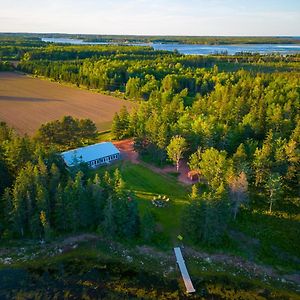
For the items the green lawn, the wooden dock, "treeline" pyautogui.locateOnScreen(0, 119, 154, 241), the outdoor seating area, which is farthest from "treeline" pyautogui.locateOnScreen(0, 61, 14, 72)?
Result: the wooden dock

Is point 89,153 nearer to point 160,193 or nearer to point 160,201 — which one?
point 160,193

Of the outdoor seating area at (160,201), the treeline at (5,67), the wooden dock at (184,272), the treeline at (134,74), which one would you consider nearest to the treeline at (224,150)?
the wooden dock at (184,272)

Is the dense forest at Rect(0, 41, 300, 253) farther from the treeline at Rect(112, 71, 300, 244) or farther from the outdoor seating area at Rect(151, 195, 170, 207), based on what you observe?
the outdoor seating area at Rect(151, 195, 170, 207)

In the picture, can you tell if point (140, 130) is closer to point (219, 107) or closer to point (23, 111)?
point (219, 107)

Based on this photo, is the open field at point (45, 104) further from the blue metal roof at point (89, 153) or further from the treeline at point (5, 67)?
the blue metal roof at point (89, 153)

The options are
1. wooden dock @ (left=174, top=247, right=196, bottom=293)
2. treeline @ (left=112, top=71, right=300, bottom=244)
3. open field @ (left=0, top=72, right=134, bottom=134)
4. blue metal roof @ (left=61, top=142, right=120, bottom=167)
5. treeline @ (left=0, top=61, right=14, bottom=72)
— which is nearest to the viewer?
wooden dock @ (left=174, top=247, right=196, bottom=293)

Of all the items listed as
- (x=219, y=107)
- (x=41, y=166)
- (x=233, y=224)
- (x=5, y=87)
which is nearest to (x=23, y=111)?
(x=5, y=87)

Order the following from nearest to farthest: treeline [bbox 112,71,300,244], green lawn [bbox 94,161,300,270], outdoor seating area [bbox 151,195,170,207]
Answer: green lawn [bbox 94,161,300,270]
treeline [bbox 112,71,300,244]
outdoor seating area [bbox 151,195,170,207]

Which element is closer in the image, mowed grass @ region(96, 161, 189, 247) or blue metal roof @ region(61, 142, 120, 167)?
mowed grass @ region(96, 161, 189, 247)
